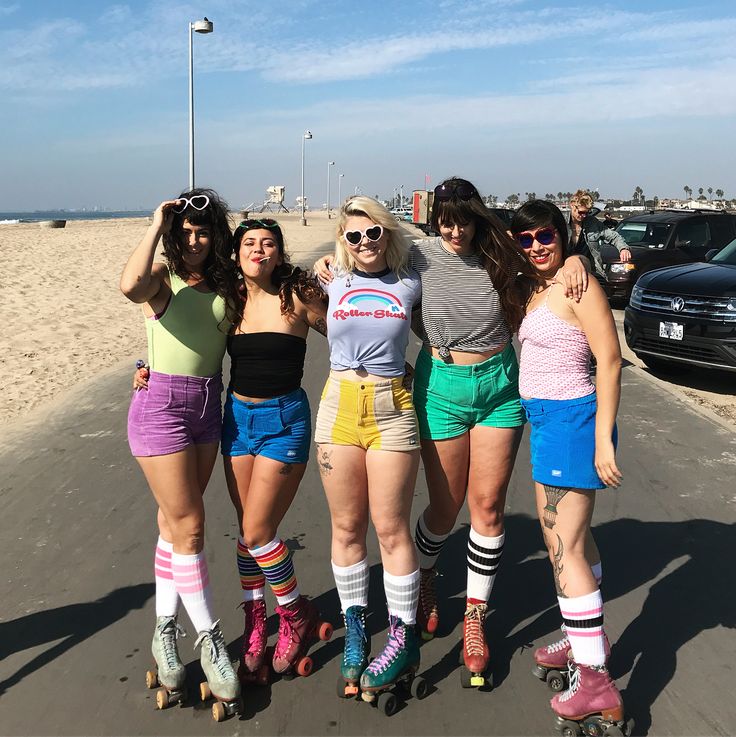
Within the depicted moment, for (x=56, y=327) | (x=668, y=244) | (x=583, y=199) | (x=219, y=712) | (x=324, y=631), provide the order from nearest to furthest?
(x=219, y=712)
(x=324, y=631)
(x=583, y=199)
(x=56, y=327)
(x=668, y=244)

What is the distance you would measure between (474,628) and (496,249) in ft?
5.41

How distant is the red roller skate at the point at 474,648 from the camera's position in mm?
2971

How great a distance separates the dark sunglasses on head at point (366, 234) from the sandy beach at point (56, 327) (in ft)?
3.52

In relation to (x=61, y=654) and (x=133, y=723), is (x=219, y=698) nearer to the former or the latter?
(x=133, y=723)

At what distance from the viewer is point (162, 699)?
9.32 ft

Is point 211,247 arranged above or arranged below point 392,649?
above


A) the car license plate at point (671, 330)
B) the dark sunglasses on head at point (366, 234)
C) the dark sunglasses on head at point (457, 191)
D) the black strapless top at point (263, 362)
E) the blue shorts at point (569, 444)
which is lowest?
the car license plate at point (671, 330)

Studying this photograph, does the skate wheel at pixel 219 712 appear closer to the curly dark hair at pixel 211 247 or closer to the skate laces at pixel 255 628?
the skate laces at pixel 255 628

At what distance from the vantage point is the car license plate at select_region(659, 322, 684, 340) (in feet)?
27.4

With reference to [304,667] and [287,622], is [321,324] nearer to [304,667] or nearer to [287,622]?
[287,622]

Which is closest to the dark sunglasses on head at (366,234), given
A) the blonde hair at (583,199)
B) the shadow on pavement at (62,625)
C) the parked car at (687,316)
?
the shadow on pavement at (62,625)

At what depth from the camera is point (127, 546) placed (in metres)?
4.25

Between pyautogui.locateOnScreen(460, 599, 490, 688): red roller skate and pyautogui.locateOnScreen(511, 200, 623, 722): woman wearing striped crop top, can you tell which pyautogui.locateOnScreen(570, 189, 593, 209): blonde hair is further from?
pyautogui.locateOnScreen(460, 599, 490, 688): red roller skate

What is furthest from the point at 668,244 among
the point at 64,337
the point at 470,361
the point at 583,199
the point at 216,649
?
the point at 216,649
